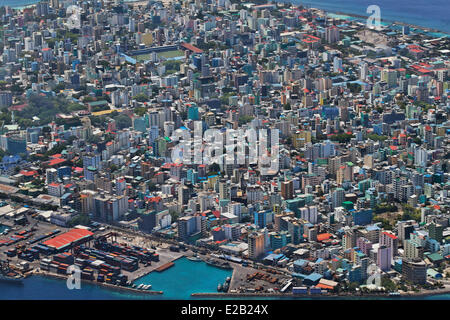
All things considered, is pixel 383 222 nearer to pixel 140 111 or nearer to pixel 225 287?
pixel 225 287

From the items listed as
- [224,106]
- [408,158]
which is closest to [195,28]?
[224,106]

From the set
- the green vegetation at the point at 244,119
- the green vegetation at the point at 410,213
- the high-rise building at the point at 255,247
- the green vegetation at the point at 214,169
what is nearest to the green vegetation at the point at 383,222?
the green vegetation at the point at 410,213

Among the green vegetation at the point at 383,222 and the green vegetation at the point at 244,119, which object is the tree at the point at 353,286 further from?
the green vegetation at the point at 244,119

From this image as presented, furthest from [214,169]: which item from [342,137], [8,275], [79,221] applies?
[8,275]

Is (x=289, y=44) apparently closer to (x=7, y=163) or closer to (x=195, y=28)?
(x=195, y=28)

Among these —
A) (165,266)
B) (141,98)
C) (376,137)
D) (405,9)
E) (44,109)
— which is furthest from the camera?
(405,9)

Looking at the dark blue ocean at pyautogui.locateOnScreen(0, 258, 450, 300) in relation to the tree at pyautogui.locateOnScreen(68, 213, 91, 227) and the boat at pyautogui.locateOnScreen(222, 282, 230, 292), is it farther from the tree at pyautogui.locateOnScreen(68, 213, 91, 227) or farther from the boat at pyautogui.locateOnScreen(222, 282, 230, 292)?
the tree at pyautogui.locateOnScreen(68, 213, 91, 227)
